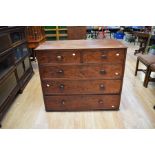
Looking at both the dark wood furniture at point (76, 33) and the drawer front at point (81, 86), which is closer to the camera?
the drawer front at point (81, 86)

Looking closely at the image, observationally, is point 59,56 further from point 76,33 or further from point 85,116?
point 76,33

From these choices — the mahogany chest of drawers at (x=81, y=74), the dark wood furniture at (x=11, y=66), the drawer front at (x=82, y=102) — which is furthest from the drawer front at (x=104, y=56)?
the dark wood furniture at (x=11, y=66)

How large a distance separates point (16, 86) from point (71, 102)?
3.32ft

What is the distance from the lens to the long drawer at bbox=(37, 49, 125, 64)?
5.25 feet

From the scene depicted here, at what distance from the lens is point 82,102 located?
1947 mm

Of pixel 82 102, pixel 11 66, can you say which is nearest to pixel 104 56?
pixel 82 102

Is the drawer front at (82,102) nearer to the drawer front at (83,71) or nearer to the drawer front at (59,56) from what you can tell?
the drawer front at (83,71)

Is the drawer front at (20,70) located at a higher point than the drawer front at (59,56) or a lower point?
lower

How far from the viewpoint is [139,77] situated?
3027 mm

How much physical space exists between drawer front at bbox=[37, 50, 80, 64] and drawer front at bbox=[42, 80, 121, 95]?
0.28 meters

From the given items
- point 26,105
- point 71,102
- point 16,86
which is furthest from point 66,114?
point 16,86

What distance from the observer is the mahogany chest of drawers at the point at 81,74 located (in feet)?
5.29
